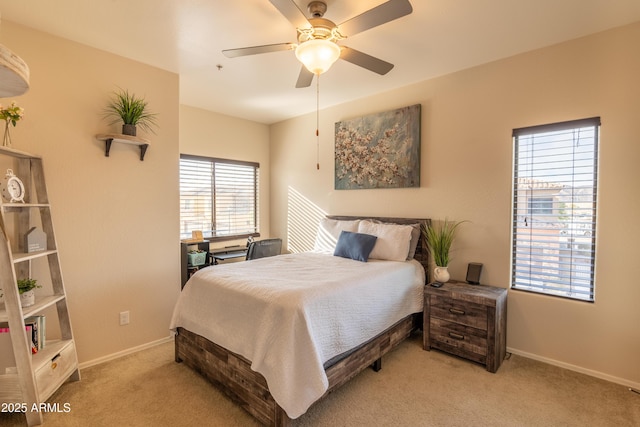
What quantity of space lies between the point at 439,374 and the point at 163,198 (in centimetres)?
300

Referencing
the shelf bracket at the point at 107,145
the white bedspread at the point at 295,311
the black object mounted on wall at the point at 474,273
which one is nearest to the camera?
the white bedspread at the point at 295,311

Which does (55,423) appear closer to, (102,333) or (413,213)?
(102,333)

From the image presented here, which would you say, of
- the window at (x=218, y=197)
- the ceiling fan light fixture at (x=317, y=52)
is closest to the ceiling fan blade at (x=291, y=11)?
the ceiling fan light fixture at (x=317, y=52)

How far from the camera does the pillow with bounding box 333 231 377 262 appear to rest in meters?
3.11

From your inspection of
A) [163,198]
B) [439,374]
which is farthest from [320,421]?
[163,198]

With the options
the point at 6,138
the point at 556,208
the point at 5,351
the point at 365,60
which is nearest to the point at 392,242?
the point at 556,208

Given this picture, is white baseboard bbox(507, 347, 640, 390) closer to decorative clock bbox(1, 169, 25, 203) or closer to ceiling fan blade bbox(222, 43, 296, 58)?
ceiling fan blade bbox(222, 43, 296, 58)

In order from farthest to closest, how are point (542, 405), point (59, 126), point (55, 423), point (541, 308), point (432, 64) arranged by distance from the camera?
point (432, 64), point (541, 308), point (59, 126), point (542, 405), point (55, 423)

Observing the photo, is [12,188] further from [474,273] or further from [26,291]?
Answer: [474,273]

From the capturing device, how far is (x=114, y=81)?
2693 millimetres

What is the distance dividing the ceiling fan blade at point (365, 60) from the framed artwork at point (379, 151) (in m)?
1.24

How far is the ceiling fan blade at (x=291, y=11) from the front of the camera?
1597 mm

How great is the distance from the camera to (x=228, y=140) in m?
4.49

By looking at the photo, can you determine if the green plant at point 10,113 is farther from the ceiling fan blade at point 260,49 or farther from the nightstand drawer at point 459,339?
the nightstand drawer at point 459,339
